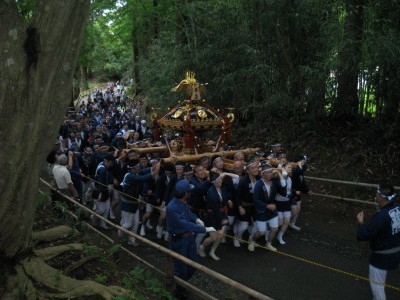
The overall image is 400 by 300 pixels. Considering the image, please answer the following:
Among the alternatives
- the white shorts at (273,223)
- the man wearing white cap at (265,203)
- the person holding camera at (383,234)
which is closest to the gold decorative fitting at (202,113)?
the man wearing white cap at (265,203)

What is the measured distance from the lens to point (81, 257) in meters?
4.64

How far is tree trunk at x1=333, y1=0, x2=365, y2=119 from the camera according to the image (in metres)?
8.88

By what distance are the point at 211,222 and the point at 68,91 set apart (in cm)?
348

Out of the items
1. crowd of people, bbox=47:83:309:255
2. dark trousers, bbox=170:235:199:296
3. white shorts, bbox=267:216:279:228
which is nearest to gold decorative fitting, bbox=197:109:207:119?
crowd of people, bbox=47:83:309:255

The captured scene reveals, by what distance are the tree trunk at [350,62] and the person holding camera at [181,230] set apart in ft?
19.1

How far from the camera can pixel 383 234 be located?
4461mm

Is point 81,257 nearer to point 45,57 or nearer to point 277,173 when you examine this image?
point 45,57

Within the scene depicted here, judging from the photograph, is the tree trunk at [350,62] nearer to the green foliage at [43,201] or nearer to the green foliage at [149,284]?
the green foliage at [149,284]

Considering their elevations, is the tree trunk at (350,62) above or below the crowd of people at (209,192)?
above

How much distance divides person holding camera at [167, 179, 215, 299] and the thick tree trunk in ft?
5.92

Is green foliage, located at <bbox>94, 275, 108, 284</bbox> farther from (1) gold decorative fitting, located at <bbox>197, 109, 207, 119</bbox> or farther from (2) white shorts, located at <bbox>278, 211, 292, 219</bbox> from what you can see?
(1) gold decorative fitting, located at <bbox>197, 109, 207, 119</bbox>

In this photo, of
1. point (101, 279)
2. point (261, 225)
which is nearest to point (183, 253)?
point (101, 279)

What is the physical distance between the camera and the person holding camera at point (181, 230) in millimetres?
4980

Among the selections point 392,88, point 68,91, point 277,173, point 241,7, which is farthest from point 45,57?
point 241,7
